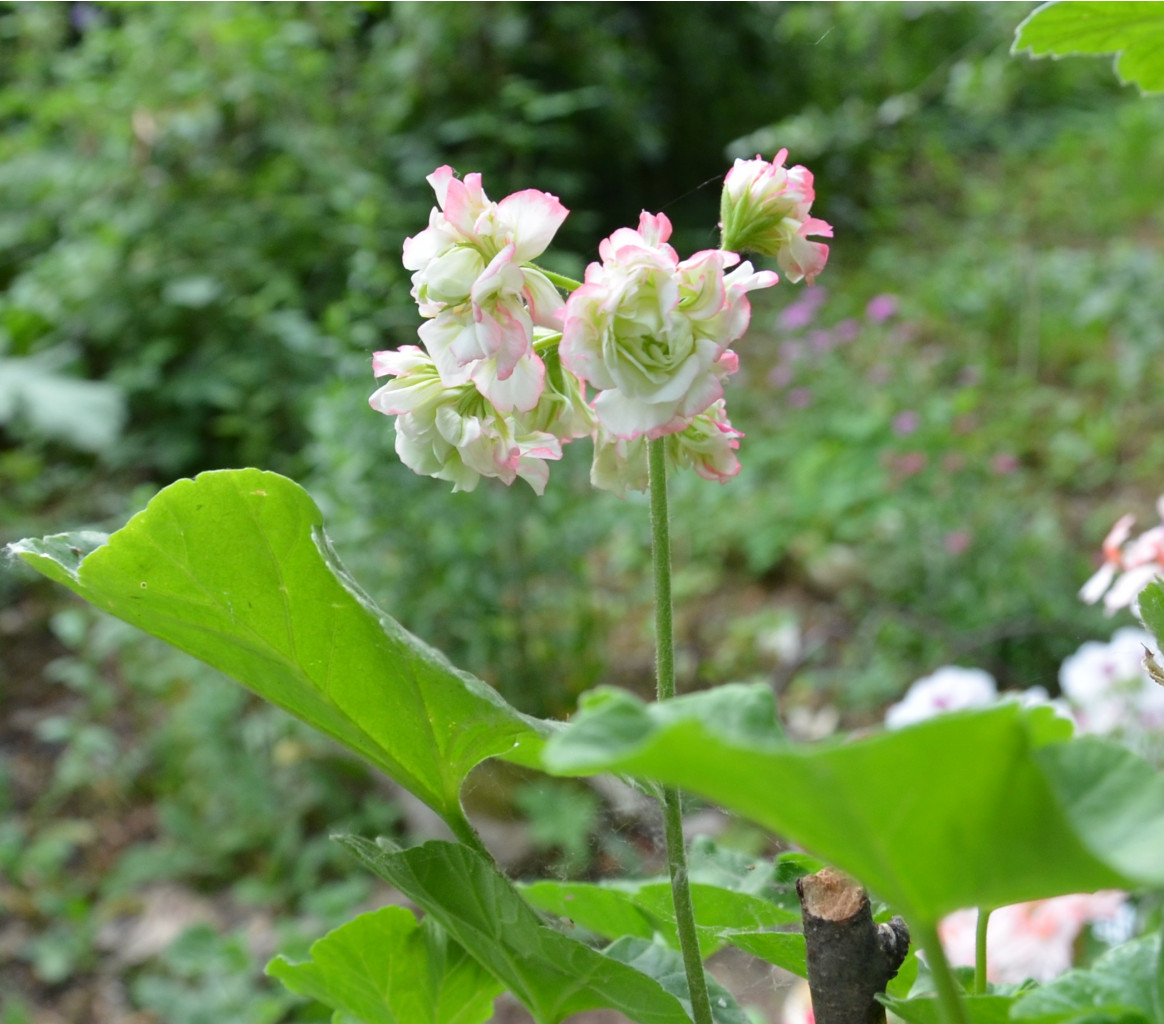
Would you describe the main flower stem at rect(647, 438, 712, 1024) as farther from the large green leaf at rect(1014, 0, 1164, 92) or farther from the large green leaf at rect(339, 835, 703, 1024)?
the large green leaf at rect(1014, 0, 1164, 92)

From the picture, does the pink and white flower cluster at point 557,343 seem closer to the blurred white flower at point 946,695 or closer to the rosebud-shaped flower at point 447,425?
the rosebud-shaped flower at point 447,425

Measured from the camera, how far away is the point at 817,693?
2.28 meters

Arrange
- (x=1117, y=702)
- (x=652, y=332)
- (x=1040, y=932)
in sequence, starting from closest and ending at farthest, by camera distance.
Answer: (x=652, y=332) → (x=1040, y=932) → (x=1117, y=702)

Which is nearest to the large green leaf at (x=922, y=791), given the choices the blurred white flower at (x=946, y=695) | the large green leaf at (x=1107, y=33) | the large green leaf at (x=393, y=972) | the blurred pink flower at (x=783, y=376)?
the large green leaf at (x=393, y=972)

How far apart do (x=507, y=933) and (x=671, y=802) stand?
65 millimetres

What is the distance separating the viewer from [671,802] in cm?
34

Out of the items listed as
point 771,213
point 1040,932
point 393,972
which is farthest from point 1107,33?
point 1040,932

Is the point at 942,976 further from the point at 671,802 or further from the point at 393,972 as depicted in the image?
the point at 393,972

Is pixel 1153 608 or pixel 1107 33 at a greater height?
pixel 1107 33

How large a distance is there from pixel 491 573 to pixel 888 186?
3.06 meters

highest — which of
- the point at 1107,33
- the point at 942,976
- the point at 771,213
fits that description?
the point at 1107,33

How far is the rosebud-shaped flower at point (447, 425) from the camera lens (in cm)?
38

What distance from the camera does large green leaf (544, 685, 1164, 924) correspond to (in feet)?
0.67

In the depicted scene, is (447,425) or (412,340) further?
(412,340)
